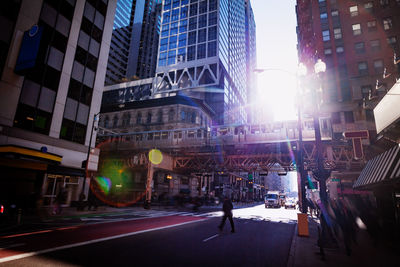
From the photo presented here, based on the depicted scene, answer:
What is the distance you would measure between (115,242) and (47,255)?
7.64 feet

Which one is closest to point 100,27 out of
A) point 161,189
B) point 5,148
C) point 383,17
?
point 5,148

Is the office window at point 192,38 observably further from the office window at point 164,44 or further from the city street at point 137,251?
the city street at point 137,251

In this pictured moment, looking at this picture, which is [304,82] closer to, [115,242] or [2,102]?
[115,242]

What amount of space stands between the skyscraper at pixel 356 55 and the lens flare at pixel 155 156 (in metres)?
27.0

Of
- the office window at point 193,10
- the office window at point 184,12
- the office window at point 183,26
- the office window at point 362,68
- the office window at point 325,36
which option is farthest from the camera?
the office window at point 184,12

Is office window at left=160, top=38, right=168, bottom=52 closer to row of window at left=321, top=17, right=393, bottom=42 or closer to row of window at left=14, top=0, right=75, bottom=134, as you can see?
row of window at left=321, top=17, right=393, bottom=42

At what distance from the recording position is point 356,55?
37.5 meters

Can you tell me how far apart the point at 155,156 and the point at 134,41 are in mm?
112230

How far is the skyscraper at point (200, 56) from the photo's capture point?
75.6 metres

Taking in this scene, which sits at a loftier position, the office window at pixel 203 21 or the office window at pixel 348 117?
the office window at pixel 203 21

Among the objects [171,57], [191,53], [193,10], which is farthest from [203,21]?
[171,57]

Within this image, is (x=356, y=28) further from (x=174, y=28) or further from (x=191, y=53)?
(x=174, y=28)

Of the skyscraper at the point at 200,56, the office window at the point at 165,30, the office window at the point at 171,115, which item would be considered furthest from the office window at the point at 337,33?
the office window at the point at 165,30

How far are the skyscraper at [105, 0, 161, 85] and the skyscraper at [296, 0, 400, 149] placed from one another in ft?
305
